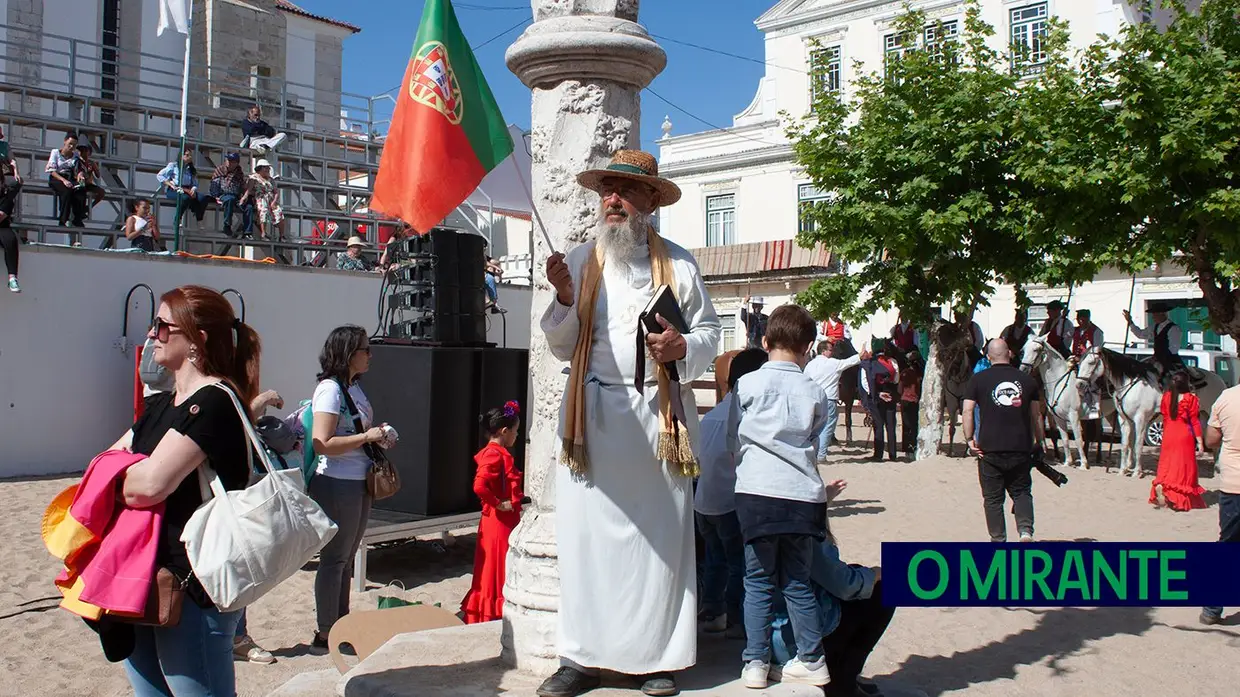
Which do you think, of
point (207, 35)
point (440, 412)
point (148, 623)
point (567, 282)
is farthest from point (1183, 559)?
point (207, 35)

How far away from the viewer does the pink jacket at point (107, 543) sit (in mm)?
2666

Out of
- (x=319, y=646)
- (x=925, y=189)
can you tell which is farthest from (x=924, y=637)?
(x=925, y=189)

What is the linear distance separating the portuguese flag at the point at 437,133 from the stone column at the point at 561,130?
494mm

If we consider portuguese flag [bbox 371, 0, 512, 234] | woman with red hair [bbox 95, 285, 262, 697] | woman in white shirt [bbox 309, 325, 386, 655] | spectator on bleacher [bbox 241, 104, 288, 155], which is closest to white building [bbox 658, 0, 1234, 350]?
spectator on bleacher [bbox 241, 104, 288, 155]

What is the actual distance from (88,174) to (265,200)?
8.95 feet

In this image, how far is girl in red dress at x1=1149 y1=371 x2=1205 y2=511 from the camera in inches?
408

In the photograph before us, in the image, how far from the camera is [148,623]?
2.70 m

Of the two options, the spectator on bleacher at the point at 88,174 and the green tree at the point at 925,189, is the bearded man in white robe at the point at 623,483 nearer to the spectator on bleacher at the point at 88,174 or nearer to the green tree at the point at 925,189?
the green tree at the point at 925,189

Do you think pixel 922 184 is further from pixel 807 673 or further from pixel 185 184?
pixel 807 673

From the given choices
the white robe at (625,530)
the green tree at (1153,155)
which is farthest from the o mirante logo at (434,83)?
the green tree at (1153,155)

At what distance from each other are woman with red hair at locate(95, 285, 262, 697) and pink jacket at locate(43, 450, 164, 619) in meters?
0.03

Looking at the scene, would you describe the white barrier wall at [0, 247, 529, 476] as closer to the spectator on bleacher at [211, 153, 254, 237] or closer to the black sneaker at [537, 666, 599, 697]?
the spectator on bleacher at [211, 153, 254, 237]

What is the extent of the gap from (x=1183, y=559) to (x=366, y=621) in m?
3.45

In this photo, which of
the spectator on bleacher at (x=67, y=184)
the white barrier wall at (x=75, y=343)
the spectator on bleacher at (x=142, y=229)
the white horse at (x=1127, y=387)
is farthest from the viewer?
the spectator on bleacher at (x=67, y=184)
